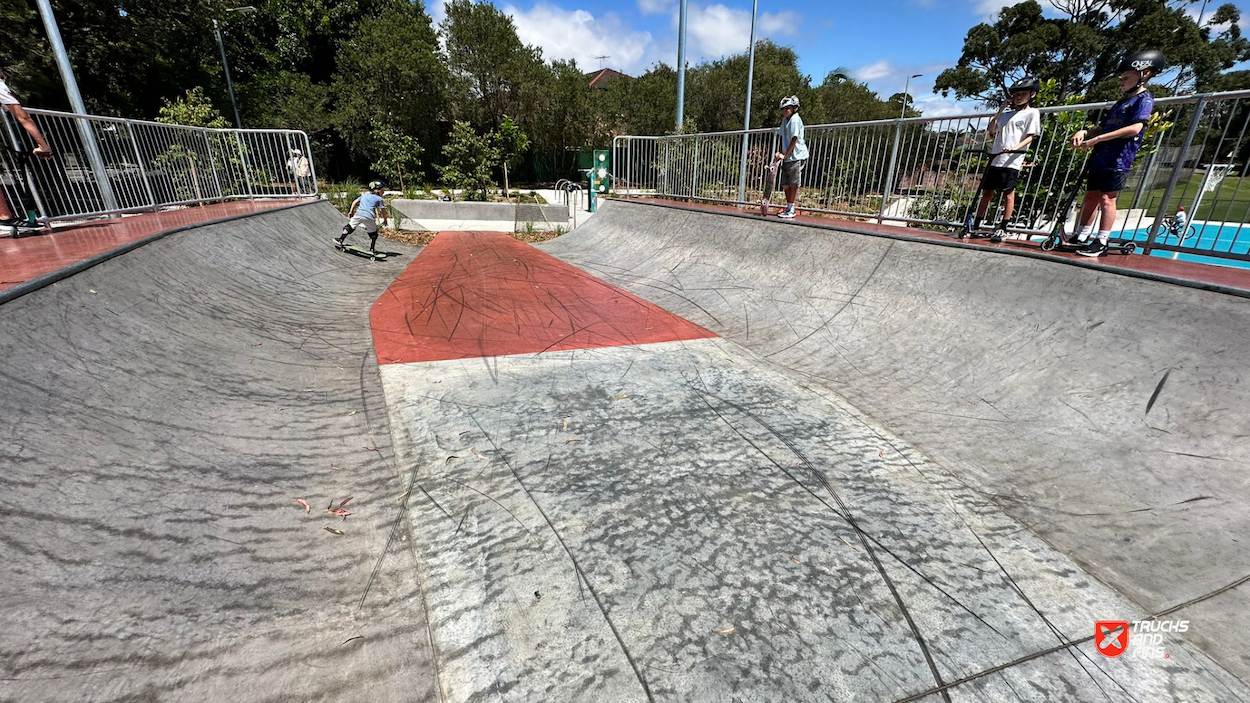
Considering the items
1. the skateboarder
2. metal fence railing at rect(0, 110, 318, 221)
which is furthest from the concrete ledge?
the skateboarder

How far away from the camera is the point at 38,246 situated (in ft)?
14.7

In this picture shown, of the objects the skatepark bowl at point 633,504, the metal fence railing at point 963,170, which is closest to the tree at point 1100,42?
the metal fence railing at point 963,170

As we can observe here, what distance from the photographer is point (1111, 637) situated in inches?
71.3

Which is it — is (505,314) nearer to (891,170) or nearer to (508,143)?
(891,170)

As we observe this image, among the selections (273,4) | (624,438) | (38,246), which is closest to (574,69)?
(273,4)

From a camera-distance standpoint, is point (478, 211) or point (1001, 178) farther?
point (478, 211)

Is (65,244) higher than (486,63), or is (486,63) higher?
(486,63)

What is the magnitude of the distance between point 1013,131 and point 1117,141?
1009 millimetres

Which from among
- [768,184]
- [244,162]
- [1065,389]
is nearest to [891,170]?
[768,184]

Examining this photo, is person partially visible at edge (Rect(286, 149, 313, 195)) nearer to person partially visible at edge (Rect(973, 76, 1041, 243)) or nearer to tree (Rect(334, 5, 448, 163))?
person partially visible at edge (Rect(973, 76, 1041, 243))

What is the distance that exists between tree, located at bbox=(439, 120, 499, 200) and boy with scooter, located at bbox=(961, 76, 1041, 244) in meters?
19.2

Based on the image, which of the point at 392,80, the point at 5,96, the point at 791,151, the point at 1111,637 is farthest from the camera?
the point at 392,80

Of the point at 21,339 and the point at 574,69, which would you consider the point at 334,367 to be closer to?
the point at 21,339

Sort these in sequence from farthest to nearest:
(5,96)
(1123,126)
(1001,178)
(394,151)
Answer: (394,151) → (1001,178) → (5,96) → (1123,126)
